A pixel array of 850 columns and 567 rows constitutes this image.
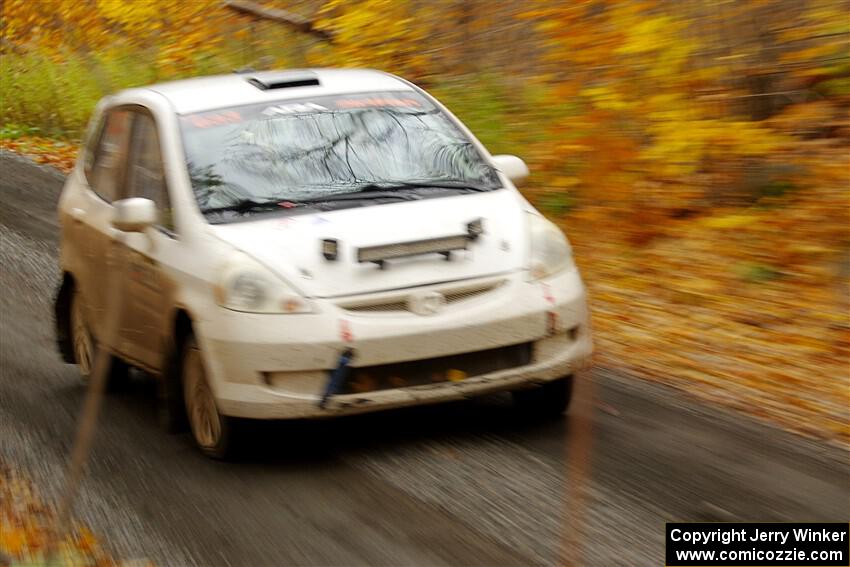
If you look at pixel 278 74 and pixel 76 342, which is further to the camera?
pixel 76 342

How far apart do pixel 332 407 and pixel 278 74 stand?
→ 2537 mm

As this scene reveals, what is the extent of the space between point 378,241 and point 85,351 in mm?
3084

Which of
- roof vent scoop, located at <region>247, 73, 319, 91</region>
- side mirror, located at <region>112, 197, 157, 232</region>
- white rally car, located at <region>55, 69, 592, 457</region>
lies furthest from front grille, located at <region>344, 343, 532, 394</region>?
roof vent scoop, located at <region>247, 73, 319, 91</region>

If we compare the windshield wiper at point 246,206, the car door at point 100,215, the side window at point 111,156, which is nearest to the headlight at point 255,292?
the windshield wiper at point 246,206

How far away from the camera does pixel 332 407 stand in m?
6.43

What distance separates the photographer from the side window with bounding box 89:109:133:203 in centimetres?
827

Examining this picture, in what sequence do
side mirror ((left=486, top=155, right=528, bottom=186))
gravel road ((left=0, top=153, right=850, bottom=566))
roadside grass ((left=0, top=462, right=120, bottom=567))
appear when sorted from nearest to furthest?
roadside grass ((left=0, top=462, right=120, bottom=567)) → gravel road ((left=0, top=153, right=850, bottom=566)) → side mirror ((left=486, top=155, right=528, bottom=186))

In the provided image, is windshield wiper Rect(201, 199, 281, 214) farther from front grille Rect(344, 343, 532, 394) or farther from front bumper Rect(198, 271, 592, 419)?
front grille Rect(344, 343, 532, 394)

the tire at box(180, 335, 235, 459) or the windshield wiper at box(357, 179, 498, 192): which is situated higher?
the windshield wiper at box(357, 179, 498, 192)

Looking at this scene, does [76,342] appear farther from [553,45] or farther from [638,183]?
[553,45]

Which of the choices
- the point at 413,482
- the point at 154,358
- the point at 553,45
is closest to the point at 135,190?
the point at 154,358

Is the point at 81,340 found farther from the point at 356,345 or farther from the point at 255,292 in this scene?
the point at 356,345

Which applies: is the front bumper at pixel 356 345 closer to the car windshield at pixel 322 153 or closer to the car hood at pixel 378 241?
the car hood at pixel 378 241

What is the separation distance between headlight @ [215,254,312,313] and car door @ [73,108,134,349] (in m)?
1.57
